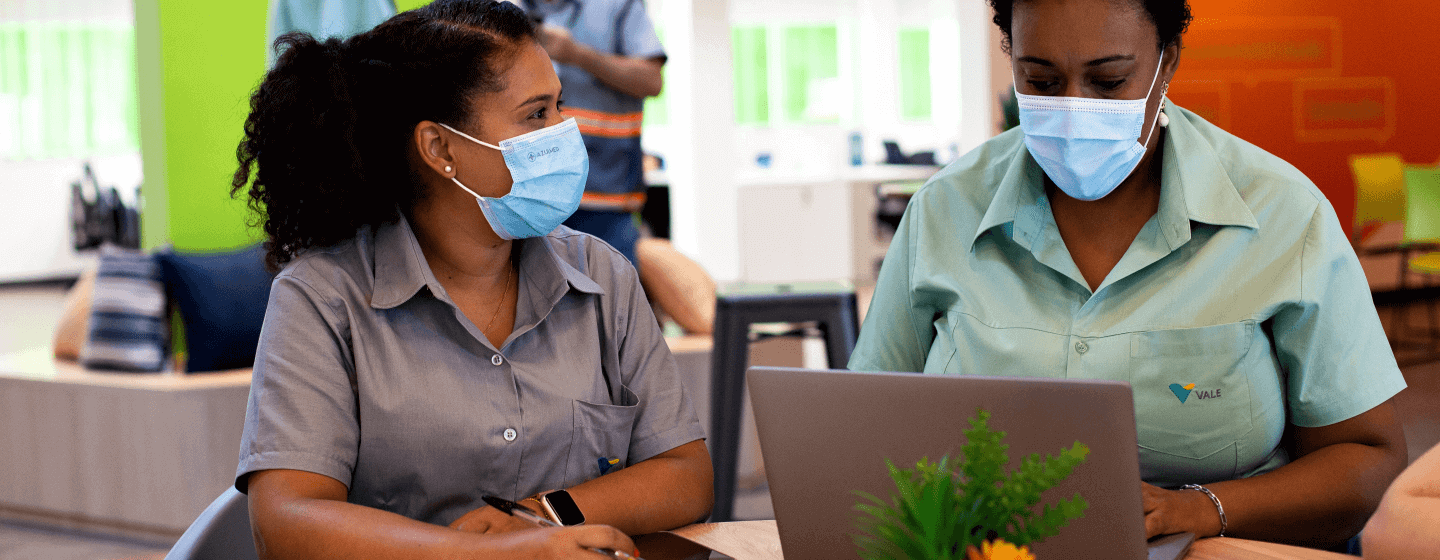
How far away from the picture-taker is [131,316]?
357 cm

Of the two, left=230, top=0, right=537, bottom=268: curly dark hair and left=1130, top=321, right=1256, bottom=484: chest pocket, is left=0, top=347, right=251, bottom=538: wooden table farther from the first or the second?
left=1130, top=321, right=1256, bottom=484: chest pocket

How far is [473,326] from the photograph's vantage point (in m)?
1.46

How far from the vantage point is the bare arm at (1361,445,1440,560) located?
3.34 feet

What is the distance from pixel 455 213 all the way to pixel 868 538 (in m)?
0.90

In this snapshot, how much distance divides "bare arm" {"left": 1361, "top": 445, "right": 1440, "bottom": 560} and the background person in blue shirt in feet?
7.92

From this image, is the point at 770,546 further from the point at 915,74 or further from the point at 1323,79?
the point at 915,74

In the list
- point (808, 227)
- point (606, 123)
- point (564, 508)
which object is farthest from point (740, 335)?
point (808, 227)

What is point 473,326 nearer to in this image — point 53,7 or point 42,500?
point 42,500

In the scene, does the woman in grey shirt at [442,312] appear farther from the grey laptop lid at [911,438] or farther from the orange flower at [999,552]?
the orange flower at [999,552]

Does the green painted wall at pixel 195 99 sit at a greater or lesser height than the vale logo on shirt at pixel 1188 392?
greater

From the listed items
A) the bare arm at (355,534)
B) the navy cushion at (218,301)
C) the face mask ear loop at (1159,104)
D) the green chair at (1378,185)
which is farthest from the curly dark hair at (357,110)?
the green chair at (1378,185)

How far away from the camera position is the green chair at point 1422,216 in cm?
401

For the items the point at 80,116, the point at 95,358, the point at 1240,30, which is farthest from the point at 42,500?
the point at 80,116

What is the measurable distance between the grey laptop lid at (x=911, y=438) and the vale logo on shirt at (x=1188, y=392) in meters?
0.57
